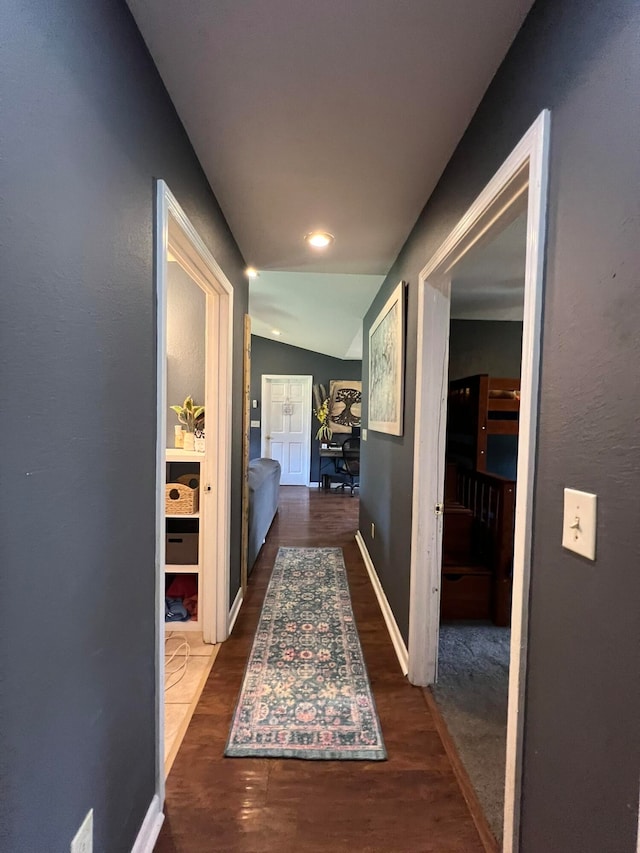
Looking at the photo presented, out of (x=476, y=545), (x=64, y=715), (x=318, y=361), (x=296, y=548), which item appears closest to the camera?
(x=64, y=715)

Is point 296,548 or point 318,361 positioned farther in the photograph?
Result: point 318,361

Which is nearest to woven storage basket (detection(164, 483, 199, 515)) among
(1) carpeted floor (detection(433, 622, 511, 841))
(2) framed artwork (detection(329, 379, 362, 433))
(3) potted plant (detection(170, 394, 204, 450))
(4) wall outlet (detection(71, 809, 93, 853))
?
(3) potted plant (detection(170, 394, 204, 450))

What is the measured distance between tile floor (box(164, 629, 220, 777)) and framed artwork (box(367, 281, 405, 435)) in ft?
5.30

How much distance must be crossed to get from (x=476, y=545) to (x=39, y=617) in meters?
2.46

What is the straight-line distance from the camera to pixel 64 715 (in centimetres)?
77

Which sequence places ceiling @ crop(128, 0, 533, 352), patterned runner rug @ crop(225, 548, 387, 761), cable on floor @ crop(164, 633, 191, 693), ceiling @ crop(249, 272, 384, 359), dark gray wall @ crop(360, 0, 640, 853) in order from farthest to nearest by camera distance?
ceiling @ crop(249, 272, 384, 359), cable on floor @ crop(164, 633, 191, 693), patterned runner rug @ crop(225, 548, 387, 761), ceiling @ crop(128, 0, 533, 352), dark gray wall @ crop(360, 0, 640, 853)

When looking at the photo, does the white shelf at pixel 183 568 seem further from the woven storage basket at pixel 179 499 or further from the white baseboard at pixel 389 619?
the white baseboard at pixel 389 619

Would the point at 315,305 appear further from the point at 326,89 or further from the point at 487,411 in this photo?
the point at 326,89

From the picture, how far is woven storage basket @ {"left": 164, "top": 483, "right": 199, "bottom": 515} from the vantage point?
2.20 metres

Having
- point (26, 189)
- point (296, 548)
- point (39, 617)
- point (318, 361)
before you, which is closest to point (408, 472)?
point (39, 617)

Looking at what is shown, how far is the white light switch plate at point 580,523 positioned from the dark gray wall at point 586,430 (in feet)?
0.05

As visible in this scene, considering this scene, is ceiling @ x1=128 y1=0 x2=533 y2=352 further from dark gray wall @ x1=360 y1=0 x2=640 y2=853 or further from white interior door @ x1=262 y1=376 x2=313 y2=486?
white interior door @ x1=262 y1=376 x2=313 y2=486

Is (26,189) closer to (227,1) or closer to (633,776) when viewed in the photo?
(227,1)

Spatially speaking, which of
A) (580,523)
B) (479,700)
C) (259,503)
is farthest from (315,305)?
(580,523)
